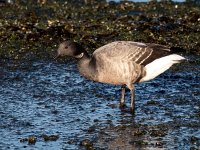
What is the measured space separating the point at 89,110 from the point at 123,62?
3.16 feet

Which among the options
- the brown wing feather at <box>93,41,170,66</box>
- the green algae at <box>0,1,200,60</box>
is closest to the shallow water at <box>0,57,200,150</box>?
the brown wing feather at <box>93,41,170,66</box>

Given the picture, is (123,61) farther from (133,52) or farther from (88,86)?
(88,86)

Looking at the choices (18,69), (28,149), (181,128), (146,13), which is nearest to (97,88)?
(18,69)

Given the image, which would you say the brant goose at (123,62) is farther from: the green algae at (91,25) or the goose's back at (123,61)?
the green algae at (91,25)

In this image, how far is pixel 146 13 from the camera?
18188 millimetres

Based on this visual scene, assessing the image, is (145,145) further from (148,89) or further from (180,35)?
(180,35)

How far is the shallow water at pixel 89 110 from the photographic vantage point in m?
8.81

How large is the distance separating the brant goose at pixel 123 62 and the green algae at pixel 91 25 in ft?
11.5

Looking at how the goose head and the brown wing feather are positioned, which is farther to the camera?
the goose head

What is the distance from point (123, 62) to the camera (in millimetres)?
10680

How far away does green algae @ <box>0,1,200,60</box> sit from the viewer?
588 inches

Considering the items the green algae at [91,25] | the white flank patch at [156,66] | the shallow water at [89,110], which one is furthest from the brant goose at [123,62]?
the green algae at [91,25]

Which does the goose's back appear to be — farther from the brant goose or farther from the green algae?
the green algae

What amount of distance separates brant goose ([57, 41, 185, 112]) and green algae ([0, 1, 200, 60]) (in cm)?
349
